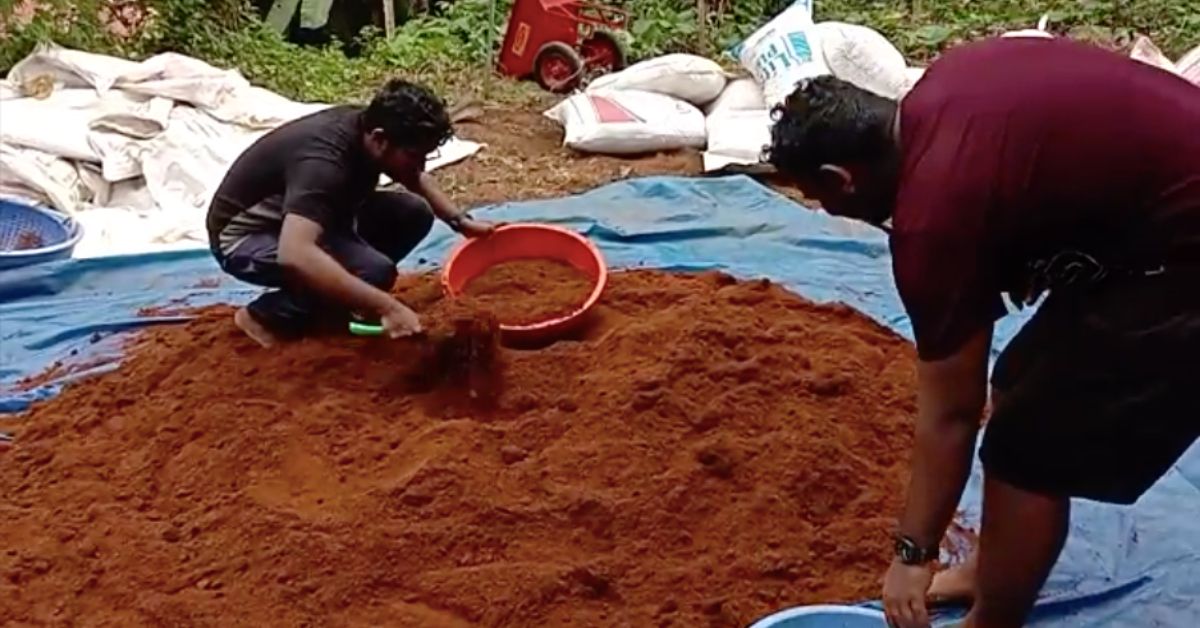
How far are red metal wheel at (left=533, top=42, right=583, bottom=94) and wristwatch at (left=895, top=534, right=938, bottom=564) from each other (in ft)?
14.0

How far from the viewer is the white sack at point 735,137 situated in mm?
5160

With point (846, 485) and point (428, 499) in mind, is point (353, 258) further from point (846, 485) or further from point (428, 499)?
point (846, 485)

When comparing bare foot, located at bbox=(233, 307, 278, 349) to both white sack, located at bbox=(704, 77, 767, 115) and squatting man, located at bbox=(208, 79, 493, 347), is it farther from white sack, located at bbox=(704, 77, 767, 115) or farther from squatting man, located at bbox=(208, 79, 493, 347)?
white sack, located at bbox=(704, 77, 767, 115)

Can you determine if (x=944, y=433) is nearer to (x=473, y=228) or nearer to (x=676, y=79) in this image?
(x=473, y=228)

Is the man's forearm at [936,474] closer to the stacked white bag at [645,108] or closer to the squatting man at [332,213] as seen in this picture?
the squatting man at [332,213]

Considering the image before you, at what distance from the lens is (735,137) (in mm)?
5277

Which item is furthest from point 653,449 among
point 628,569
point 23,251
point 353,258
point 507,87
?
point 507,87

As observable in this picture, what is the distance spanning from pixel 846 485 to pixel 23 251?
2427 millimetres

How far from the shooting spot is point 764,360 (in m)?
3.43

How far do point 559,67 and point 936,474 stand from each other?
4.36m

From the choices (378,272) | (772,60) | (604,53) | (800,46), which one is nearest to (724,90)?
(772,60)

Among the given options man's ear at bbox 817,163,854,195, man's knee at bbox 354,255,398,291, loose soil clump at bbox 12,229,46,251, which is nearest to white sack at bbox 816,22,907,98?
man's knee at bbox 354,255,398,291

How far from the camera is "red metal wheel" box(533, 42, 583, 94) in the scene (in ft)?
20.4

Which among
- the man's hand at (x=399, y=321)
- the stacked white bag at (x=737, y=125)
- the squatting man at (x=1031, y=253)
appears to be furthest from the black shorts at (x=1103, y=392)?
the stacked white bag at (x=737, y=125)
